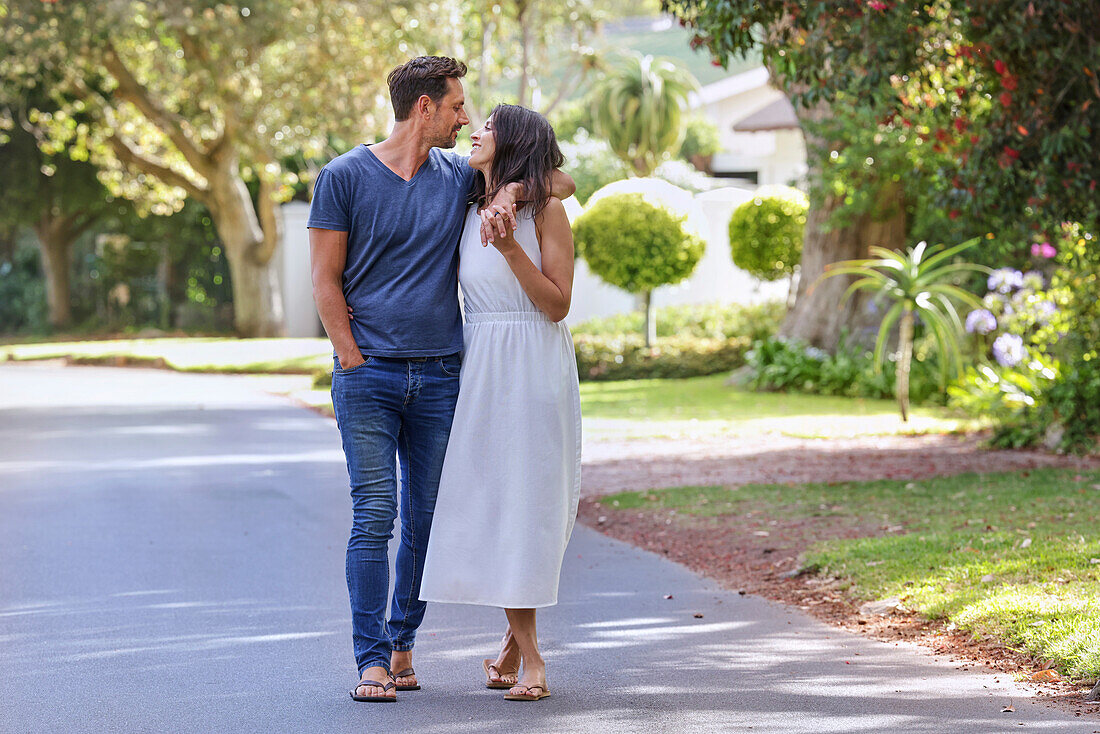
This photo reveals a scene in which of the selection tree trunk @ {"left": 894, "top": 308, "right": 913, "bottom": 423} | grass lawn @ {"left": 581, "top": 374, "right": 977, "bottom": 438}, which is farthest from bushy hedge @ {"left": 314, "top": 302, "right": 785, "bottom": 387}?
tree trunk @ {"left": 894, "top": 308, "right": 913, "bottom": 423}

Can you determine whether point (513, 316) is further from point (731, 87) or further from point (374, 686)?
point (731, 87)

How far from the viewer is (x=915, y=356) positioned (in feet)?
53.1

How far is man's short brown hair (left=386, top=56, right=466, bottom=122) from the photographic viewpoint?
4457 mm

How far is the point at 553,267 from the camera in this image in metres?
4.40

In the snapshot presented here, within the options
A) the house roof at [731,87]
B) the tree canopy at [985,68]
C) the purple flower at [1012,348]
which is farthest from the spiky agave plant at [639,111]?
the tree canopy at [985,68]

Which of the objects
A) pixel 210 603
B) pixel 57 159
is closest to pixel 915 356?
pixel 210 603

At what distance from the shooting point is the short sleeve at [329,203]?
173 inches

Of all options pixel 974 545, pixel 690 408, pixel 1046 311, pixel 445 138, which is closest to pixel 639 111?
pixel 690 408

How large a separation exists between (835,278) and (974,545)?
10865 mm

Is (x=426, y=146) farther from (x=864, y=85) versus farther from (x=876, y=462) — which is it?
(x=876, y=462)

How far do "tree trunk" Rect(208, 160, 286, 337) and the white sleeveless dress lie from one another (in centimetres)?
2342

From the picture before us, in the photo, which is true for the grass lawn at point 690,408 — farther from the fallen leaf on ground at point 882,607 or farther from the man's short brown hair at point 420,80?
the man's short brown hair at point 420,80

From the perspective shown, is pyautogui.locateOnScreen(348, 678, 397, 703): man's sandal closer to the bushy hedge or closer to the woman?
the woman

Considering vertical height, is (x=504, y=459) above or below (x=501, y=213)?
below
